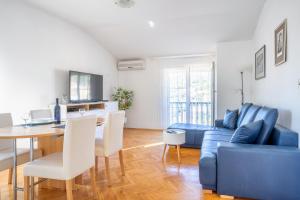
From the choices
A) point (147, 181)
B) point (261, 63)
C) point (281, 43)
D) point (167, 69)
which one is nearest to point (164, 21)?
point (167, 69)

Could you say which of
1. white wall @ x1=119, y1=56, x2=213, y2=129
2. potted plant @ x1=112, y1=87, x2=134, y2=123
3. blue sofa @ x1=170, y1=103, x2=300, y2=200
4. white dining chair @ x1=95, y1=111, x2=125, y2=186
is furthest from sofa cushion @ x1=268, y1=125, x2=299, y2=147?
potted plant @ x1=112, y1=87, x2=134, y2=123

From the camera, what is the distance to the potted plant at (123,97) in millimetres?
6238

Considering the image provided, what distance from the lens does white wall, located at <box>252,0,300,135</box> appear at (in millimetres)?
2369

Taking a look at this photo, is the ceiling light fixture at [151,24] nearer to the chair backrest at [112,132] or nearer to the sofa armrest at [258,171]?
the chair backrest at [112,132]

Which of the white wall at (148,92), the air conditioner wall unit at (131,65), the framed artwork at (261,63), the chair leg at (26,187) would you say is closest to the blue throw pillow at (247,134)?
the framed artwork at (261,63)

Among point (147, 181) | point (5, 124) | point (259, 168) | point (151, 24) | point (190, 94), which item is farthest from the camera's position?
point (190, 94)

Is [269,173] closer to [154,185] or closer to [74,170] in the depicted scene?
[154,185]

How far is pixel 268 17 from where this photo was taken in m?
3.49

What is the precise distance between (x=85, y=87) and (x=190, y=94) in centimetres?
290

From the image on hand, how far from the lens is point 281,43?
2809 mm

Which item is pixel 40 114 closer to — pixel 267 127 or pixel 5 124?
pixel 5 124

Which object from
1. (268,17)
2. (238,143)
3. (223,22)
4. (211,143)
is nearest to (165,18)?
(223,22)

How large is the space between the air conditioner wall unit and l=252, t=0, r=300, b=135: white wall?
3.31 meters

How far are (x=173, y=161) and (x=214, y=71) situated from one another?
3.04 metres
